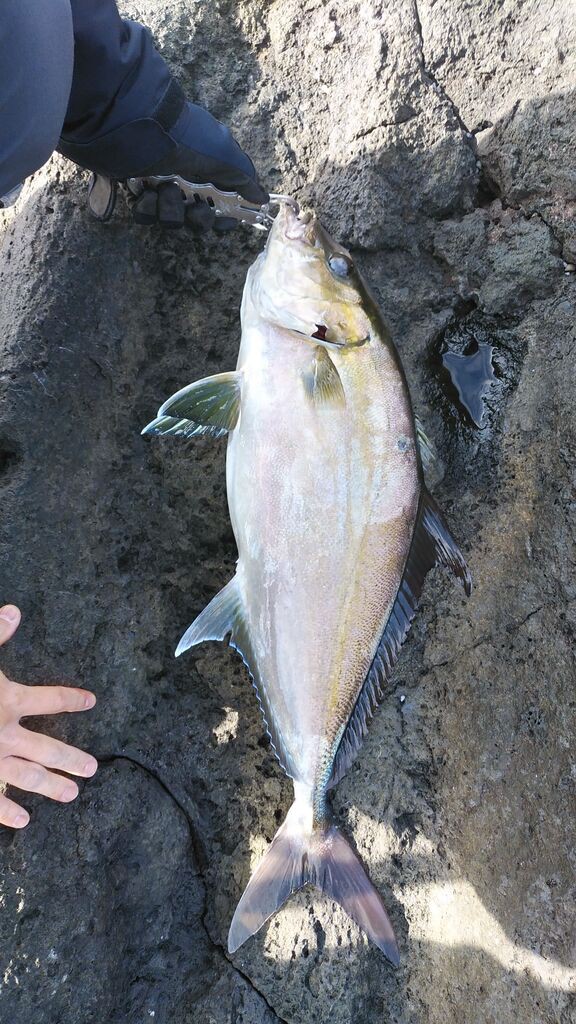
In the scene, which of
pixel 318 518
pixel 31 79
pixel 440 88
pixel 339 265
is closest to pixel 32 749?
pixel 318 518

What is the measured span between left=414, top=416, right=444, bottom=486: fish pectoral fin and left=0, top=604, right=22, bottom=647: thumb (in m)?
1.14

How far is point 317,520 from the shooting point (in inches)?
72.9

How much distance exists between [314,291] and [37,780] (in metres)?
1.44

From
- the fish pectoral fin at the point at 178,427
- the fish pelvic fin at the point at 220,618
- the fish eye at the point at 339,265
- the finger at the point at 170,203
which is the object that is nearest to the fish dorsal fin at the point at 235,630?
the fish pelvic fin at the point at 220,618

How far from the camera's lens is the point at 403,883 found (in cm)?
217

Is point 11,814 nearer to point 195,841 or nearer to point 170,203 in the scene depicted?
point 195,841

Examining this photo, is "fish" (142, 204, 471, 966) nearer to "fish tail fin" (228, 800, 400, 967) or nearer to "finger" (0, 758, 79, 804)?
"fish tail fin" (228, 800, 400, 967)

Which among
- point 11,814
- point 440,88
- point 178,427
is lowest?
point 11,814

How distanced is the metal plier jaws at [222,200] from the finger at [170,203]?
0.03m

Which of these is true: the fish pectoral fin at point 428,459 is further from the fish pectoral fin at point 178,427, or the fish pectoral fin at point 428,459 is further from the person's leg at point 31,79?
the person's leg at point 31,79

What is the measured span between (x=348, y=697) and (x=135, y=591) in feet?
2.33

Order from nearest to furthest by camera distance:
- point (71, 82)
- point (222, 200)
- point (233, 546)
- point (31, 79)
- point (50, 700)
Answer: point (31, 79), point (71, 82), point (50, 700), point (222, 200), point (233, 546)

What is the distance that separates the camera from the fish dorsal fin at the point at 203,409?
1.88 m

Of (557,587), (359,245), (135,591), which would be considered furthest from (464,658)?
(359,245)
